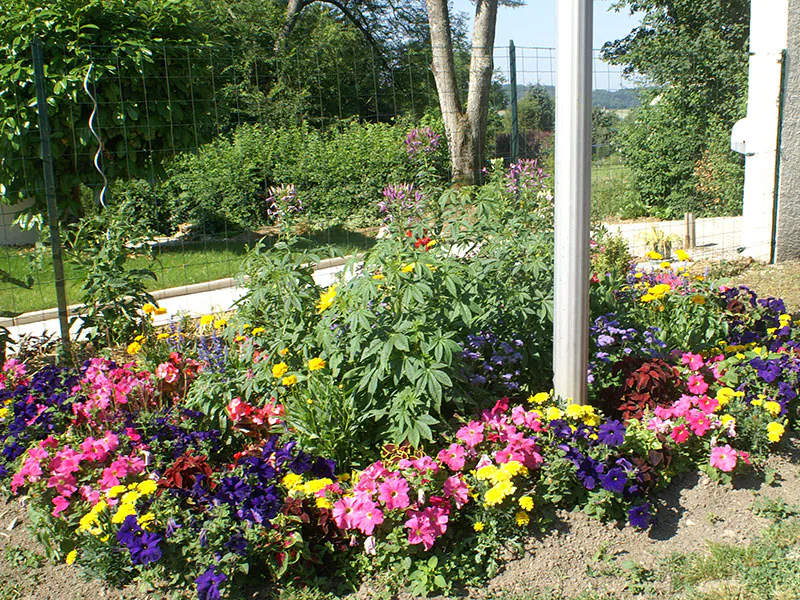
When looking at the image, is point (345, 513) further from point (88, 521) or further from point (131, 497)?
point (88, 521)

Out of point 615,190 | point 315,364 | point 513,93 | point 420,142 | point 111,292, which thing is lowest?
point 315,364

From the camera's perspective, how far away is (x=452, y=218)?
388 centimetres

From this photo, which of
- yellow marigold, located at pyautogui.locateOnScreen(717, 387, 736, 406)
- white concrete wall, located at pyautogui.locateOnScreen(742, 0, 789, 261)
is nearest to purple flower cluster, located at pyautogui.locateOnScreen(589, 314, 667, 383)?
yellow marigold, located at pyautogui.locateOnScreen(717, 387, 736, 406)

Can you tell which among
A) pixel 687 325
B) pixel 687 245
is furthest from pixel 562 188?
pixel 687 245

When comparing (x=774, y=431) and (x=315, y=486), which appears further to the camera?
(x=774, y=431)

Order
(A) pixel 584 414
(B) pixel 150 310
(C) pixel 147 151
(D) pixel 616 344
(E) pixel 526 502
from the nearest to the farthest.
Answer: (E) pixel 526 502 → (A) pixel 584 414 → (D) pixel 616 344 → (B) pixel 150 310 → (C) pixel 147 151

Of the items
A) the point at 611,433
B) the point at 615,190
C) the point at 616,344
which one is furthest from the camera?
the point at 615,190

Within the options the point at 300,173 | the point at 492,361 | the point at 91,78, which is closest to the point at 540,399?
the point at 492,361

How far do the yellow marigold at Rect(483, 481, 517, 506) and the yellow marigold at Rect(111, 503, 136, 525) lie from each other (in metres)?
1.27

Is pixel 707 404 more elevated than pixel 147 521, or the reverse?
pixel 707 404

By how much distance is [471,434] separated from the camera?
308cm

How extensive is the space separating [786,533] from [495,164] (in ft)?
13.4

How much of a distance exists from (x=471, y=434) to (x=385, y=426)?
37cm

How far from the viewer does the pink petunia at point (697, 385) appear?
3.47 metres
